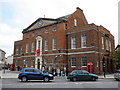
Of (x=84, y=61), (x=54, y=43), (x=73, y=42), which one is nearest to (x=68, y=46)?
(x=73, y=42)

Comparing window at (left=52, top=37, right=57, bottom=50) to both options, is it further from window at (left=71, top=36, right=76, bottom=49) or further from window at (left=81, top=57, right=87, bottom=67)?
window at (left=81, top=57, right=87, bottom=67)

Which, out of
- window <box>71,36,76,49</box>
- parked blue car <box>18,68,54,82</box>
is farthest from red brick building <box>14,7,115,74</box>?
parked blue car <box>18,68,54,82</box>

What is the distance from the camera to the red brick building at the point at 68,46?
2898 centimetres

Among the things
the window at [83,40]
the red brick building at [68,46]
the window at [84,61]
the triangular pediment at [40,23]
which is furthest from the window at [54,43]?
the window at [84,61]

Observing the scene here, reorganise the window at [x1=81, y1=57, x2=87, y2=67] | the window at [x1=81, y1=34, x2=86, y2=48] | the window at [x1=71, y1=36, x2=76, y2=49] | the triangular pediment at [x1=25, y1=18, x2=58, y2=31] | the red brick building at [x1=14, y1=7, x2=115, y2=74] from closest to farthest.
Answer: the red brick building at [x1=14, y1=7, x2=115, y2=74] → the window at [x1=81, y1=57, x2=87, y2=67] → the window at [x1=81, y1=34, x2=86, y2=48] → the window at [x1=71, y1=36, x2=76, y2=49] → the triangular pediment at [x1=25, y1=18, x2=58, y2=31]

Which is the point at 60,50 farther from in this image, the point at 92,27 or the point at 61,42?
the point at 92,27

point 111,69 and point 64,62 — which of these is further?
point 111,69

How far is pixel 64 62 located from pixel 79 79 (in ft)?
44.2

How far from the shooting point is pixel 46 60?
35312mm

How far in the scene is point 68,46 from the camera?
1268 inches

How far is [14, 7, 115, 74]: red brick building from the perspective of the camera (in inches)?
1141

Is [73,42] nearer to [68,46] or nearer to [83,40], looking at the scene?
[68,46]

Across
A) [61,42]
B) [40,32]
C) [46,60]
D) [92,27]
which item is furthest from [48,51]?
[92,27]

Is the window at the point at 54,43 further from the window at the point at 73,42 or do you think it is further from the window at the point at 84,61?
the window at the point at 84,61
